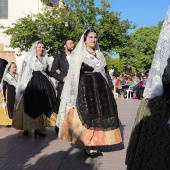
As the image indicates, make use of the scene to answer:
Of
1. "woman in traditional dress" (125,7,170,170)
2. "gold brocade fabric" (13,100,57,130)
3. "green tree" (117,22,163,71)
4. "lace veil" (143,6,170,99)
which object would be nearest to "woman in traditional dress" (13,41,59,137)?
"gold brocade fabric" (13,100,57,130)

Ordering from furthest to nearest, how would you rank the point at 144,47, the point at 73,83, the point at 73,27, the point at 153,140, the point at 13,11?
the point at 144,47 → the point at 13,11 → the point at 73,27 → the point at 73,83 → the point at 153,140

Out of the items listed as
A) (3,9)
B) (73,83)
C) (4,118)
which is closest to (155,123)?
(73,83)

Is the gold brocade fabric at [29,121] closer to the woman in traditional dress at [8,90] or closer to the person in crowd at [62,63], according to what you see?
the person in crowd at [62,63]

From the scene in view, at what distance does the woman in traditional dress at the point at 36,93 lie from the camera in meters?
7.29

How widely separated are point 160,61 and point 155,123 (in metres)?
0.49

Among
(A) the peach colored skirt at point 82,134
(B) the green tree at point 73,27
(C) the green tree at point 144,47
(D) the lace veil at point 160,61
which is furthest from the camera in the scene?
(C) the green tree at point 144,47

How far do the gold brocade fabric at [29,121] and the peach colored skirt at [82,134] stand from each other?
5.84 ft

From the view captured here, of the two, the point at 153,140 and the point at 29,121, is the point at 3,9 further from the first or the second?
the point at 153,140

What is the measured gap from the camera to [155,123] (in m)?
3.04

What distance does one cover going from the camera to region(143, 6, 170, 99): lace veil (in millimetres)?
3098

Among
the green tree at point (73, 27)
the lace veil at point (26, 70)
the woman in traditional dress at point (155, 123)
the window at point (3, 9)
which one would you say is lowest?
the woman in traditional dress at point (155, 123)

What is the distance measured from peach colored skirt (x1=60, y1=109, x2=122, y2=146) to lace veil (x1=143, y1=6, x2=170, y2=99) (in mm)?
2184

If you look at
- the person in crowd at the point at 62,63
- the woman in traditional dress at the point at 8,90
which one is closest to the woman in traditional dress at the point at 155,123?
the person in crowd at the point at 62,63

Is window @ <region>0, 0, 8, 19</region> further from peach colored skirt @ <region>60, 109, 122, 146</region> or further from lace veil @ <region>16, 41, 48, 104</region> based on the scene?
peach colored skirt @ <region>60, 109, 122, 146</region>
